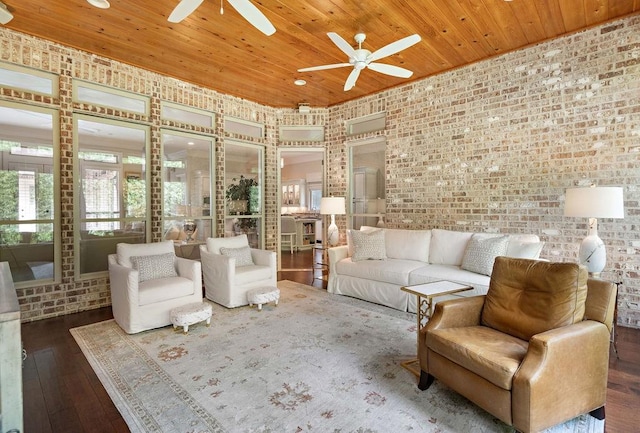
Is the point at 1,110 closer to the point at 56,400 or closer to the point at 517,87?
the point at 56,400

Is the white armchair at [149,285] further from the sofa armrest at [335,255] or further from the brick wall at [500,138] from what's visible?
the sofa armrest at [335,255]

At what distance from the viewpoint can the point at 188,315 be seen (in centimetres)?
333

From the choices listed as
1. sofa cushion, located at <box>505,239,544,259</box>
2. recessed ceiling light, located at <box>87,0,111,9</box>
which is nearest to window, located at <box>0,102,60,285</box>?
recessed ceiling light, located at <box>87,0,111,9</box>

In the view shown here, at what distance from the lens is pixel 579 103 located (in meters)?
3.79

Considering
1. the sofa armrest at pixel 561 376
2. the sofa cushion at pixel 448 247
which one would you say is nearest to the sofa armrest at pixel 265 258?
the sofa cushion at pixel 448 247

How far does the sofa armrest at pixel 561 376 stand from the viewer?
5.51ft

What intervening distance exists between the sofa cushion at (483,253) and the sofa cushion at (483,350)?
5.04ft

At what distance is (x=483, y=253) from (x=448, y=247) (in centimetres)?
63

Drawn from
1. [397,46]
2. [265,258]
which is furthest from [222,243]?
[397,46]

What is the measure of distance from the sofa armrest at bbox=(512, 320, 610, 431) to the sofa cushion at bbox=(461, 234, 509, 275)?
1.74 meters

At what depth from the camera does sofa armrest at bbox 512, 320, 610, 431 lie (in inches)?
66.2

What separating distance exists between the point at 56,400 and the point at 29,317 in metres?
2.20

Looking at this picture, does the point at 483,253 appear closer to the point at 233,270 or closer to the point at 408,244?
the point at 408,244

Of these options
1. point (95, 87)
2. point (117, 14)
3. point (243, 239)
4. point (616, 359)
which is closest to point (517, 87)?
point (616, 359)
